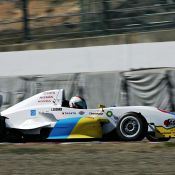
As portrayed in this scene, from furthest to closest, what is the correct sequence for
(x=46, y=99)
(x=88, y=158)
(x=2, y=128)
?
(x=46, y=99), (x=2, y=128), (x=88, y=158)

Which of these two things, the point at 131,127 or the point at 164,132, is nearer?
the point at 164,132

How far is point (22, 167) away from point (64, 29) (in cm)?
1147

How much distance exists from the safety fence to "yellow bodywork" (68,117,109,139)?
5.93m

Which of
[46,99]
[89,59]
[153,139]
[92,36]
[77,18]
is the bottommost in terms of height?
[153,139]

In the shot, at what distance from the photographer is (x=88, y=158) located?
9031 millimetres

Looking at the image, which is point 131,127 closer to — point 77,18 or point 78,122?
point 78,122

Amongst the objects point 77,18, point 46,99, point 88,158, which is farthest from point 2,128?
point 77,18

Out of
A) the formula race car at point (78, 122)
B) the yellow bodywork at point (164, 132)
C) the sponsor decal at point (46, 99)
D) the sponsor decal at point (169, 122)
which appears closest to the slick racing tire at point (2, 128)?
the formula race car at point (78, 122)

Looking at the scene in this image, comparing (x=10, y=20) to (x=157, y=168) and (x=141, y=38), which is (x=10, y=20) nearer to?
(x=141, y=38)

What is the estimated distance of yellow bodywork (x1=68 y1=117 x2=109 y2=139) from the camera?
12.0 m

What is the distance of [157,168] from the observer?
7770 millimetres

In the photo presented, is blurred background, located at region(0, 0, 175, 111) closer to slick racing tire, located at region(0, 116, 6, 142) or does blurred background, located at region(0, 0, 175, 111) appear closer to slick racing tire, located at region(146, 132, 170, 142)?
slick racing tire, located at region(146, 132, 170, 142)

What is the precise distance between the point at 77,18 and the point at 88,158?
10617 mm

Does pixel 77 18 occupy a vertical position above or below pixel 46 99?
above
